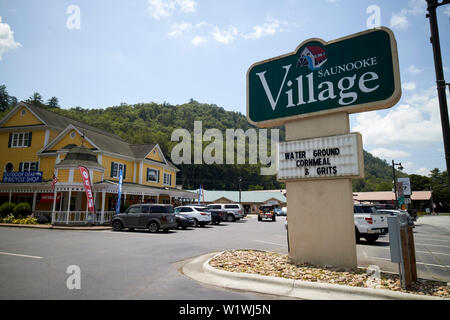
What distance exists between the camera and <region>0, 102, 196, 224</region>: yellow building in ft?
73.9

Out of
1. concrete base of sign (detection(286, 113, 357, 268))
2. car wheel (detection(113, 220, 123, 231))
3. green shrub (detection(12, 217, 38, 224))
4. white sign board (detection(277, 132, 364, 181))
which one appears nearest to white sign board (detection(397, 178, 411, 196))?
concrete base of sign (detection(286, 113, 357, 268))

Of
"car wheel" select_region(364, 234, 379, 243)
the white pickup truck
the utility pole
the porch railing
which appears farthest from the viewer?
the porch railing

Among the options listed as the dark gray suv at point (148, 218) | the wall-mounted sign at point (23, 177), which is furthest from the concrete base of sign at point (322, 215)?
the wall-mounted sign at point (23, 177)

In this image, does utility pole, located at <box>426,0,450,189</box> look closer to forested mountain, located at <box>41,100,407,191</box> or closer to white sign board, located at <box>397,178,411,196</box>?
white sign board, located at <box>397,178,411,196</box>

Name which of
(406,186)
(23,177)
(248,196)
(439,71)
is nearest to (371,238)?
(439,71)

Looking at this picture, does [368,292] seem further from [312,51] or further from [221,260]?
[312,51]

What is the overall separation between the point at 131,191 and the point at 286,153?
19175 millimetres

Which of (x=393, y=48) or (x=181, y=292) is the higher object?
(x=393, y=48)

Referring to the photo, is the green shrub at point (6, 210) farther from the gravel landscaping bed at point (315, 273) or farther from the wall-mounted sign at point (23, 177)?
the gravel landscaping bed at point (315, 273)

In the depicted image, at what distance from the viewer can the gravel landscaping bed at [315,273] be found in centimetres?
572

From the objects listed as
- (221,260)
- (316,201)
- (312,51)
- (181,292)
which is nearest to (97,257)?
(221,260)

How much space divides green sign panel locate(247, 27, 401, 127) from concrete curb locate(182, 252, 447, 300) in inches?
184
